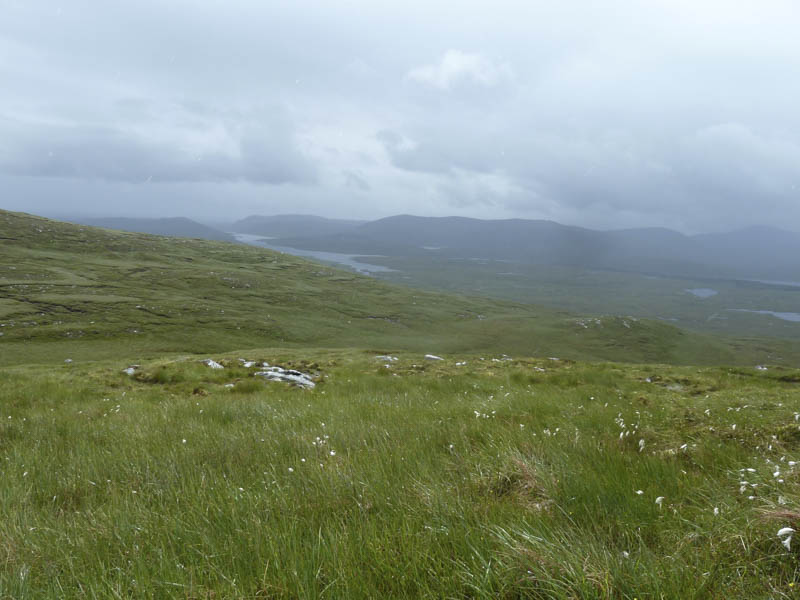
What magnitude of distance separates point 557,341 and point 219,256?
163 m

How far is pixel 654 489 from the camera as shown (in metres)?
3.29

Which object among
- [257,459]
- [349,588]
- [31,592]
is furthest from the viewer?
[257,459]

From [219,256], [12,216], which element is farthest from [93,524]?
[12,216]

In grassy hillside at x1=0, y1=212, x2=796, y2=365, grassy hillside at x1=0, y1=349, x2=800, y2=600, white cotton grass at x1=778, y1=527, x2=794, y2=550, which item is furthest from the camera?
grassy hillside at x1=0, y1=212, x2=796, y2=365

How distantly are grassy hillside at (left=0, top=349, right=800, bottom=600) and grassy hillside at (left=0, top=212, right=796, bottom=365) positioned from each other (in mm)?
46643

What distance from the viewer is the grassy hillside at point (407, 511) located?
Result: 2.21m

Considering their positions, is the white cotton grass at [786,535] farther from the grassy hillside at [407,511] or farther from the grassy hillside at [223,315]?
the grassy hillside at [223,315]

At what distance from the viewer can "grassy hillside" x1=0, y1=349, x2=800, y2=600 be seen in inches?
87.0

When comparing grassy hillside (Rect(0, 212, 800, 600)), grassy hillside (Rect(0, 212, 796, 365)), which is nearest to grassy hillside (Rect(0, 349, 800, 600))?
grassy hillside (Rect(0, 212, 800, 600))

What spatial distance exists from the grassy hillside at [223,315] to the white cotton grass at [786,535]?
2030 inches

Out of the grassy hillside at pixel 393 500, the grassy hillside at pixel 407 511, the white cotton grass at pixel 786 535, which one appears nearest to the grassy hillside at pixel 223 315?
the grassy hillside at pixel 393 500

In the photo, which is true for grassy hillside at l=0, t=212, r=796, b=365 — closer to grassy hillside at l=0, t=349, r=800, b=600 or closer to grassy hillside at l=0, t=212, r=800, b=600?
grassy hillside at l=0, t=212, r=800, b=600

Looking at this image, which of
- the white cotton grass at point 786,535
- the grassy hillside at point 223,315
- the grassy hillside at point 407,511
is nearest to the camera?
the white cotton grass at point 786,535

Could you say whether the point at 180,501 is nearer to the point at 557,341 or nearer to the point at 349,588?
the point at 349,588
